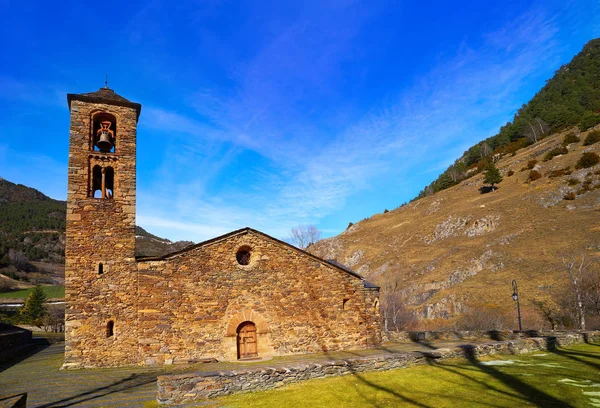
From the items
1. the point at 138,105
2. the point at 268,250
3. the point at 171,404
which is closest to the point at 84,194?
the point at 138,105

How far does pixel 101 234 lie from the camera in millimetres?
14711

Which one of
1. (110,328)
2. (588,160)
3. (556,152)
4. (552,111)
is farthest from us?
(552,111)

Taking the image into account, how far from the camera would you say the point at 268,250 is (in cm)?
1664

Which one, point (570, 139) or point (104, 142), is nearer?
point (104, 142)

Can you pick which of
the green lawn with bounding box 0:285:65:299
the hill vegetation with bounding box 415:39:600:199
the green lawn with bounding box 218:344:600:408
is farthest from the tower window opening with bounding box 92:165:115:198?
the hill vegetation with bounding box 415:39:600:199

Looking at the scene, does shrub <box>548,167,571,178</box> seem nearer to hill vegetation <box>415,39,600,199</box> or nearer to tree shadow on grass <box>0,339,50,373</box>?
hill vegetation <box>415,39,600,199</box>

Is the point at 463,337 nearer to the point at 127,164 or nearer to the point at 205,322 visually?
the point at 205,322

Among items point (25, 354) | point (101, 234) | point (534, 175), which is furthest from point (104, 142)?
point (534, 175)

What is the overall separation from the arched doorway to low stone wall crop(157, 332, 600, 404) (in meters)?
5.60

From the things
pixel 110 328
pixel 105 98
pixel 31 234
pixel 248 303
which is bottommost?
pixel 110 328

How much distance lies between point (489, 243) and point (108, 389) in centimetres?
4098

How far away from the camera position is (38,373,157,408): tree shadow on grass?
29.0 ft

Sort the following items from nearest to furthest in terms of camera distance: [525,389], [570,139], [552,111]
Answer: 1. [525,389]
2. [570,139]
3. [552,111]

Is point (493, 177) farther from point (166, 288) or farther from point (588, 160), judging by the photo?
point (166, 288)
